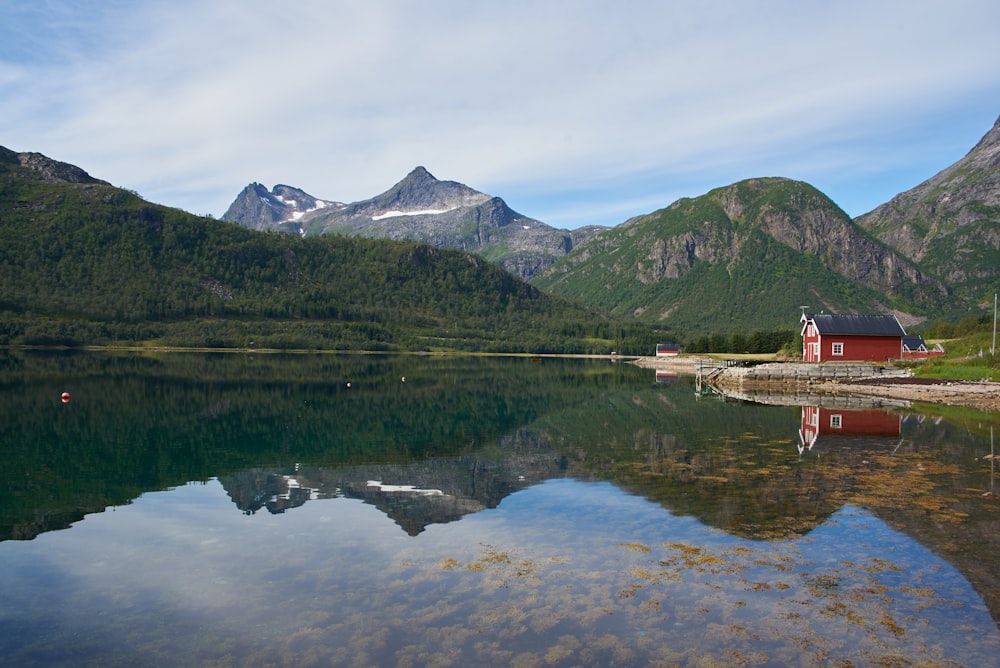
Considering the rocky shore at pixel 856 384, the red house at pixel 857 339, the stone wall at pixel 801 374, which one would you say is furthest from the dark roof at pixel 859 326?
the rocky shore at pixel 856 384

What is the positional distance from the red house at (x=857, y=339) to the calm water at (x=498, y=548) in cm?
4360

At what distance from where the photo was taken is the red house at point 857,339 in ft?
257

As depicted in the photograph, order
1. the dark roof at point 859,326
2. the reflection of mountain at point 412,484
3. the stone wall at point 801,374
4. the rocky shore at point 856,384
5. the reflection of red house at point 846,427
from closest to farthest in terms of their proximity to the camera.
Result: the reflection of mountain at point 412,484 → the reflection of red house at point 846,427 → the rocky shore at point 856,384 → the stone wall at point 801,374 → the dark roof at point 859,326

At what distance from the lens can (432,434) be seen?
124 ft

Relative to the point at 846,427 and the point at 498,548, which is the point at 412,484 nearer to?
the point at 498,548

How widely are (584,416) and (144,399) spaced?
32227 millimetres

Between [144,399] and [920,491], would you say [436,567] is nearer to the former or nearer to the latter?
[920,491]

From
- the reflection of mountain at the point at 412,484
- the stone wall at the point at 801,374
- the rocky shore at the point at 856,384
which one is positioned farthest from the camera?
the stone wall at the point at 801,374

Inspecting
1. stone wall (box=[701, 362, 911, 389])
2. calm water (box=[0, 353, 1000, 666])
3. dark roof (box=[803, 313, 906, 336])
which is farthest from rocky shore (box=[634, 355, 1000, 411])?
calm water (box=[0, 353, 1000, 666])

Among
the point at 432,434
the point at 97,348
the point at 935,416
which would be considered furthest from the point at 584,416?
the point at 97,348

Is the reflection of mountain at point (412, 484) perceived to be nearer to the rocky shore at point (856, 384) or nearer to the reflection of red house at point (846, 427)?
the reflection of red house at point (846, 427)

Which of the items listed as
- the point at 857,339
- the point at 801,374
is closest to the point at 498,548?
the point at 801,374

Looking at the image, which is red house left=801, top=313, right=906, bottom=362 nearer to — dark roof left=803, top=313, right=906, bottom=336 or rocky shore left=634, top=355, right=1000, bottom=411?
dark roof left=803, top=313, right=906, bottom=336

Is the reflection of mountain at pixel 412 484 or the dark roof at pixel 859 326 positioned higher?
the dark roof at pixel 859 326
